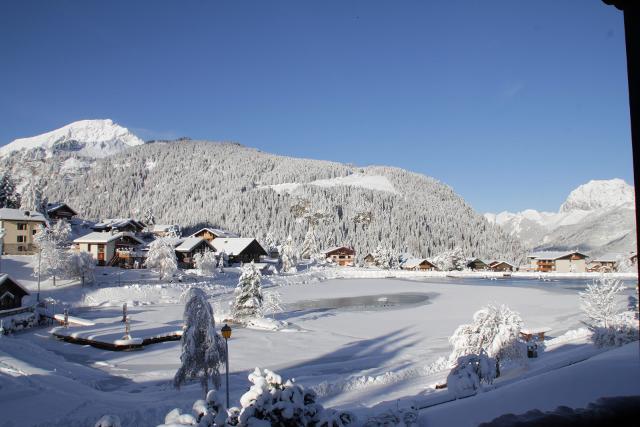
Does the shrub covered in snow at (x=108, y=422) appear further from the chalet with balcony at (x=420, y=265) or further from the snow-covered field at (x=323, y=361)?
the chalet with balcony at (x=420, y=265)

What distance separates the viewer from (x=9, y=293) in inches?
1480

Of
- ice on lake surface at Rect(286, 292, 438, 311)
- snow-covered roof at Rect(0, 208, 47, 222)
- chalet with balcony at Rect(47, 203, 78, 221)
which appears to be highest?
chalet with balcony at Rect(47, 203, 78, 221)

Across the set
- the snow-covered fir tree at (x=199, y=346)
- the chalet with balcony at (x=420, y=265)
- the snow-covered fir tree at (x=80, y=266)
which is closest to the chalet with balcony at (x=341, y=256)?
the chalet with balcony at (x=420, y=265)

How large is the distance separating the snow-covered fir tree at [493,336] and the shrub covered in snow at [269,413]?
16.0 meters

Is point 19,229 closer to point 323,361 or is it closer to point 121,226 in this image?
point 121,226

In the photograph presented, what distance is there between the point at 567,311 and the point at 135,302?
1741 inches

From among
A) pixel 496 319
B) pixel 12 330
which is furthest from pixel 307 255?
pixel 496 319

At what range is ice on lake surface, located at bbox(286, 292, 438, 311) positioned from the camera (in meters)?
47.9

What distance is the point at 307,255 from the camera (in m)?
127

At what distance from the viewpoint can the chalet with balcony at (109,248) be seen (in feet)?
236

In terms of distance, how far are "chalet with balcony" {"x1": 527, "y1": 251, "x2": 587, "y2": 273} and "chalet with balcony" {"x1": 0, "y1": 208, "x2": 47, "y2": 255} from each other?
120286mm

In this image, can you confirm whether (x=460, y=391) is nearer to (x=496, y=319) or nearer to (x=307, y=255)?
(x=496, y=319)

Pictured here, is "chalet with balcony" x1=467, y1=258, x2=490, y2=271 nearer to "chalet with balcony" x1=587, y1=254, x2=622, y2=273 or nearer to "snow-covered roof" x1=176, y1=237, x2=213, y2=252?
"chalet with balcony" x1=587, y1=254, x2=622, y2=273

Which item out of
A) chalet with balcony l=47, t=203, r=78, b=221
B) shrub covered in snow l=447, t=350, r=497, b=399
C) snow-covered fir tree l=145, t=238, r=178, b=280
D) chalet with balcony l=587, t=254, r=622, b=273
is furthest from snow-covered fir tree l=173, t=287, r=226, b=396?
chalet with balcony l=587, t=254, r=622, b=273
